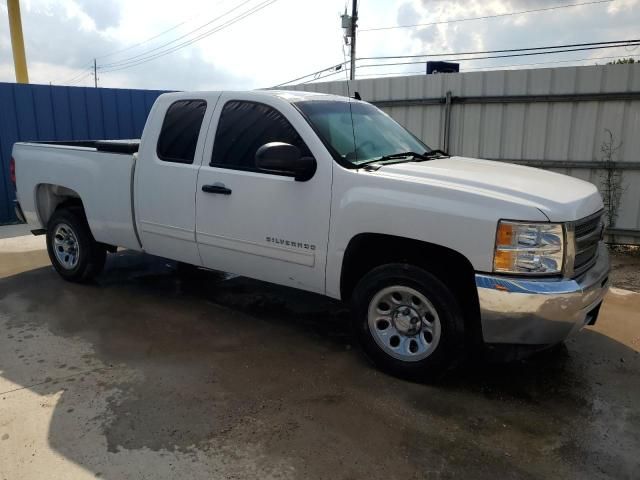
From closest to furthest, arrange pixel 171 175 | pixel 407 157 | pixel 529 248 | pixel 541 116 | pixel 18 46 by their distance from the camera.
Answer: pixel 529 248
pixel 407 157
pixel 171 175
pixel 541 116
pixel 18 46

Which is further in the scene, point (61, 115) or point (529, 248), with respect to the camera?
point (61, 115)

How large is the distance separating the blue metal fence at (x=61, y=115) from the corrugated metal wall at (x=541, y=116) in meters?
5.23

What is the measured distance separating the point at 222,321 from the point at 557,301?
2.81 m

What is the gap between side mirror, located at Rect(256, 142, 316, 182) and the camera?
373 centimetres

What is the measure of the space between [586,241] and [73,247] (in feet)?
16.2

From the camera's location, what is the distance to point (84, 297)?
544 cm

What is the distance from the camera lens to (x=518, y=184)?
3531 millimetres

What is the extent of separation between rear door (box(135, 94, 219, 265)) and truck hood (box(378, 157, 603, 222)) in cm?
175

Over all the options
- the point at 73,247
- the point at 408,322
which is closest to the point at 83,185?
the point at 73,247

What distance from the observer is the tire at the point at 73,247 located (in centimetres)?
571

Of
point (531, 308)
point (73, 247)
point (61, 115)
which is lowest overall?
point (73, 247)

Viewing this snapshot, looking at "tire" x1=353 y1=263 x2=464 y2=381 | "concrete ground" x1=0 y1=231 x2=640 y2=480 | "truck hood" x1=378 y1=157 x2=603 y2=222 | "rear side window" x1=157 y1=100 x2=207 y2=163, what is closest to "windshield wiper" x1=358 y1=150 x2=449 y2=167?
"truck hood" x1=378 y1=157 x2=603 y2=222

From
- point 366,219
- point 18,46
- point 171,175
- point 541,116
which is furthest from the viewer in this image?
point 18,46

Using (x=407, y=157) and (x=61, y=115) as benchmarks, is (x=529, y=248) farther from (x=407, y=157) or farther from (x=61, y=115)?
(x=61, y=115)
